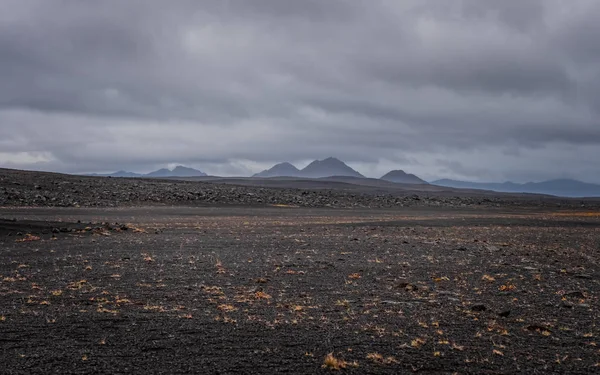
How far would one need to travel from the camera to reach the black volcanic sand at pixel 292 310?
7.01 m

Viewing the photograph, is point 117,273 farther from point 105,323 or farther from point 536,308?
point 536,308

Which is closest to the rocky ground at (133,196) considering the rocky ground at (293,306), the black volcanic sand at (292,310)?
the rocky ground at (293,306)

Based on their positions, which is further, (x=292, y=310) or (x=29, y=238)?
(x=29, y=238)

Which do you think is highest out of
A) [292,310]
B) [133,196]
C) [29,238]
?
[133,196]

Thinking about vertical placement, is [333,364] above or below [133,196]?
below

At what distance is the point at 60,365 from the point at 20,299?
4.36 meters

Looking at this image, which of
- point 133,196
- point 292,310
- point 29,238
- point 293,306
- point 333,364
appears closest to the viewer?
Result: point 333,364

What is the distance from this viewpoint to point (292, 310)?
32.0 ft

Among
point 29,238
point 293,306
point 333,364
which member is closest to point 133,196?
point 29,238

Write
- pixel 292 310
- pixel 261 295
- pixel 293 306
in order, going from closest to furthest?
pixel 292 310 → pixel 293 306 → pixel 261 295

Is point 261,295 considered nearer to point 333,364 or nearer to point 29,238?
point 333,364

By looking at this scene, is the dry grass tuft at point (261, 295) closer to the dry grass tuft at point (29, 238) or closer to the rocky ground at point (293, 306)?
the rocky ground at point (293, 306)

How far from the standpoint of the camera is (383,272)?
14.3 m

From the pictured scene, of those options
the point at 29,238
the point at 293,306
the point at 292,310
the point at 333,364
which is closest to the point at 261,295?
the point at 293,306
